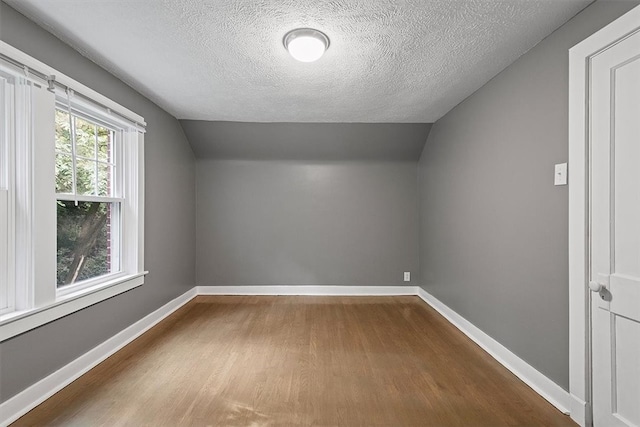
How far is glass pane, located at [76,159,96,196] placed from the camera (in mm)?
2451

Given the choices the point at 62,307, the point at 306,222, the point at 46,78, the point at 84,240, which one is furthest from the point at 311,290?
the point at 46,78

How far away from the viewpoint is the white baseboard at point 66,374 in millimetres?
1754

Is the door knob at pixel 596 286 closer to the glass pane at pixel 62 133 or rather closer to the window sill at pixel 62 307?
the window sill at pixel 62 307

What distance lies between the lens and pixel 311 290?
455cm

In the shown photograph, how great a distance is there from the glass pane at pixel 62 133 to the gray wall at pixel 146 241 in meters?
0.30

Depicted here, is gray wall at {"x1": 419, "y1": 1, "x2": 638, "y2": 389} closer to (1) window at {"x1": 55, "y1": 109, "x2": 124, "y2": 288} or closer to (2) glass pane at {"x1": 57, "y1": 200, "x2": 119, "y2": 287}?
(1) window at {"x1": 55, "y1": 109, "x2": 124, "y2": 288}

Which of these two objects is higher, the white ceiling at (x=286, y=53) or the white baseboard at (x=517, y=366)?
the white ceiling at (x=286, y=53)

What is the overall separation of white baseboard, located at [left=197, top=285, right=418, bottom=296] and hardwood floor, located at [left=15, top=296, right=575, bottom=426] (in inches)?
43.5

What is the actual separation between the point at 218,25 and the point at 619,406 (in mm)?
3124

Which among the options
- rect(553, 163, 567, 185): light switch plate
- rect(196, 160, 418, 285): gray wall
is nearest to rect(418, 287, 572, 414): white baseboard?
rect(553, 163, 567, 185): light switch plate

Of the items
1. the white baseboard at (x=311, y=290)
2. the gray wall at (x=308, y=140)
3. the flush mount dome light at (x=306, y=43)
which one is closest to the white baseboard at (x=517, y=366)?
the white baseboard at (x=311, y=290)

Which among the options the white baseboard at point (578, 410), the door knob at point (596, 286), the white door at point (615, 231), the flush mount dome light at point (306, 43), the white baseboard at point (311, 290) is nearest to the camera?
the white door at point (615, 231)

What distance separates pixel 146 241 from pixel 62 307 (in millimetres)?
Result: 1131

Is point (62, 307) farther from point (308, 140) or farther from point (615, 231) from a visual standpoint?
point (615, 231)
